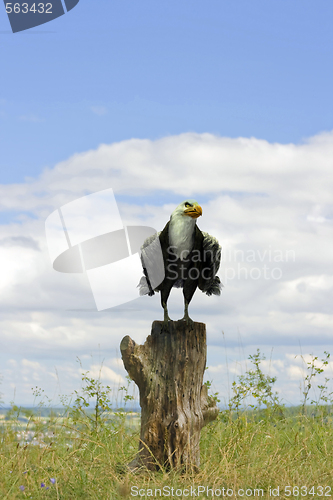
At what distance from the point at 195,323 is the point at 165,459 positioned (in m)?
1.41

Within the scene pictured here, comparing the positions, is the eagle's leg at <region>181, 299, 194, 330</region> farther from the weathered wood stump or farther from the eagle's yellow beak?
the eagle's yellow beak

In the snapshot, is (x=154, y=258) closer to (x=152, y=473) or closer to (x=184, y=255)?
(x=184, y=255)

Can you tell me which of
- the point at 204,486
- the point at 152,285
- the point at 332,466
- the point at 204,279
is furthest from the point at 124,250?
the point at 332,466

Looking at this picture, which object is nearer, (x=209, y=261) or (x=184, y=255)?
(x=184, y=255)

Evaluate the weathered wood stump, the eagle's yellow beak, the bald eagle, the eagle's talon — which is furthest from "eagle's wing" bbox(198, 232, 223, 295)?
the eagle's talon

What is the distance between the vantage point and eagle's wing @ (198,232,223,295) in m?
4.95

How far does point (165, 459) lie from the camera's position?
453 cm

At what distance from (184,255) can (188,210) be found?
19.8 inches

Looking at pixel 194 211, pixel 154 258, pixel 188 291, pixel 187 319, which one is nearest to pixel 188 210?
pixel 194 211

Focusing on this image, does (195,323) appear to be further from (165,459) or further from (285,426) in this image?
(285,426)

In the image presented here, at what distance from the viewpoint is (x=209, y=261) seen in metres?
5.05

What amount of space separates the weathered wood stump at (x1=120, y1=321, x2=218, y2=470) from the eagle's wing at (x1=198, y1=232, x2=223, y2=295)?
1.84 feet

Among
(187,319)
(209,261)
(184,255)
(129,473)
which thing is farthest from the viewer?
(209,261)

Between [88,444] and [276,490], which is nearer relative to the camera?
[276,490]
